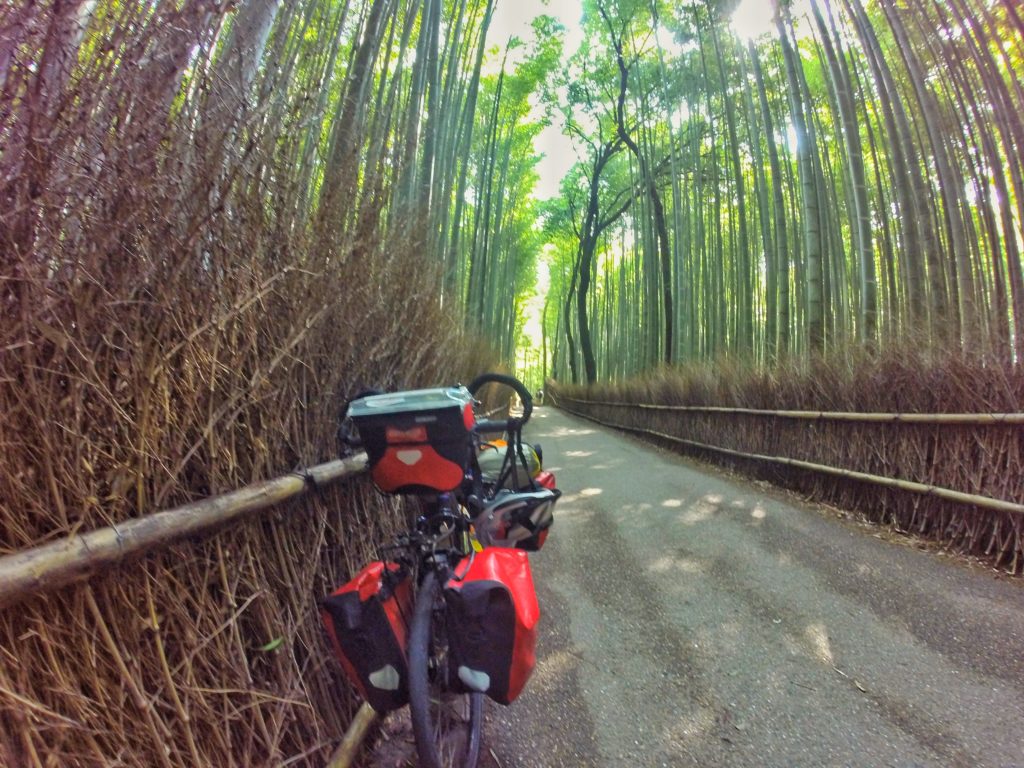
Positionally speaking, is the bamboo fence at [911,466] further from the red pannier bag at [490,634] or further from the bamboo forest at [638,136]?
the red pannier bag at [490,634]

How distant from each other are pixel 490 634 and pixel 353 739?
56cm

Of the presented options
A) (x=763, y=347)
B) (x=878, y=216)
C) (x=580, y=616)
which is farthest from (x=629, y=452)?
(x=580, y=616)

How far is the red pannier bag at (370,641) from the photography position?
1.22m

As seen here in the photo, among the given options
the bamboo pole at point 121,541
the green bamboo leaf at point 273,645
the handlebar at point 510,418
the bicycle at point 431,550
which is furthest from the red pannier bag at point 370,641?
the handlebar at point 510,418

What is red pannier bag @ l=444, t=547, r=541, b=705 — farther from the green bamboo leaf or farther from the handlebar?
the handlebar

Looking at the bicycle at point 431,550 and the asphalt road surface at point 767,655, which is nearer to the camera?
the bicycle at point 431,550

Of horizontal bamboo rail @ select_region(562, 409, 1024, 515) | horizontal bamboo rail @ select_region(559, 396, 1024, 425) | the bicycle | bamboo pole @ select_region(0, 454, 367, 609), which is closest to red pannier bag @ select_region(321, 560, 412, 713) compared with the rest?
the bicycle

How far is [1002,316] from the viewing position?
124 inches

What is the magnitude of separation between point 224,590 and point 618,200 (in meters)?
18.0

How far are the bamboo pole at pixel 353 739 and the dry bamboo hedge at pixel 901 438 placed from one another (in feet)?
10.7

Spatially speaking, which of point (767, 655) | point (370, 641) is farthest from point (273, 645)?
point (767, 655)

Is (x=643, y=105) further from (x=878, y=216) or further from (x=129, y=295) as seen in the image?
(x=129, y=295)

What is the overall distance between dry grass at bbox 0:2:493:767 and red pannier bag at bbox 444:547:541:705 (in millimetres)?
454

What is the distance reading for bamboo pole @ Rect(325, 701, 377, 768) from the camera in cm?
133
